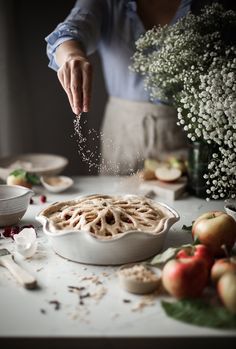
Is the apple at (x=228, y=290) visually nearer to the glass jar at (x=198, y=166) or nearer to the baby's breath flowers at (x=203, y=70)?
the baby's breath flowers at (x=203, y=70)

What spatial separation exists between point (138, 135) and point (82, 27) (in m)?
0.58

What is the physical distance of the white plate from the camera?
1829mm

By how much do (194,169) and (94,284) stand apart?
0.76 m

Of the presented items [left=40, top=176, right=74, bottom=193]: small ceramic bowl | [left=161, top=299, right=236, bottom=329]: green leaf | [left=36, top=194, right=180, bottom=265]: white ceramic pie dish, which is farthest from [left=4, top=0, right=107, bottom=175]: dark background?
[left=161, top=299, right=236, bottom=329]: green leaf

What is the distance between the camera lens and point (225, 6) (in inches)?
66.2

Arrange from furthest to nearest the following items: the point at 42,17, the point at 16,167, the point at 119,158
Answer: the point at 42,17, the point at 119,158, the point at 16,167

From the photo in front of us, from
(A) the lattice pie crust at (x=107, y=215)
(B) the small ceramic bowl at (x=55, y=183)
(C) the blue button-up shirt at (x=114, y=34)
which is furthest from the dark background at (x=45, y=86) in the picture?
(A) the lattice pie crust at (x=107, y=215)

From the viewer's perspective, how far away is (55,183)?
1818mm

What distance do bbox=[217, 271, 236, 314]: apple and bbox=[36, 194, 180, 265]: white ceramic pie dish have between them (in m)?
0.24

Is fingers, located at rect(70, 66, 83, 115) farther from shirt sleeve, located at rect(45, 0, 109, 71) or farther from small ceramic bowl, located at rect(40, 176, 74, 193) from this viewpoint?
small ceramic bowl, located at rect(40, 176, 74, 193)

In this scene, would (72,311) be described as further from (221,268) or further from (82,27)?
(82,27)

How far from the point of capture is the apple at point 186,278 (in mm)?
953
